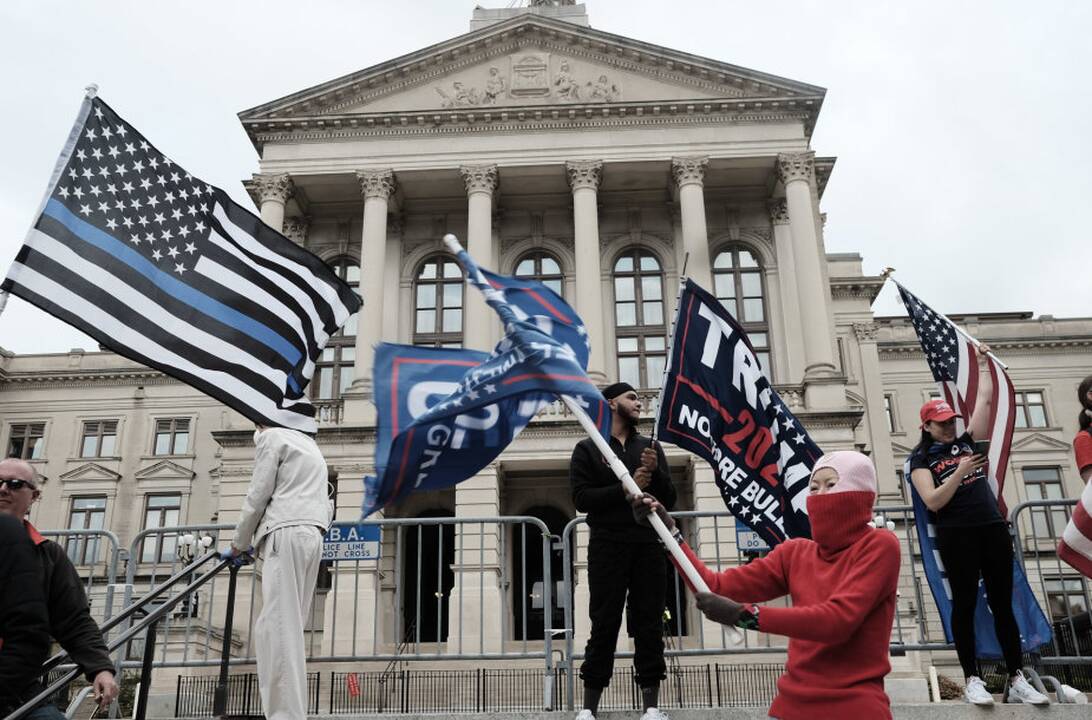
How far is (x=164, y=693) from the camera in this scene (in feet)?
59.1

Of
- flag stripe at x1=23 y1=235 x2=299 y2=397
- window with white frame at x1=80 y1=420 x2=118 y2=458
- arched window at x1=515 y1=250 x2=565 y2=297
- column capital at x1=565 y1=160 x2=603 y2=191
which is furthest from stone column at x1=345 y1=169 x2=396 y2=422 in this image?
window with white frame at x1=80 y1=420 x2=118 y2=458

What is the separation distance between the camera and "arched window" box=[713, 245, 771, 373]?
29.4 m

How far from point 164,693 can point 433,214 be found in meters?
18.2

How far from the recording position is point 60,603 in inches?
158

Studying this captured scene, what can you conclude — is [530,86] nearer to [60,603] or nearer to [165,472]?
[165,472]

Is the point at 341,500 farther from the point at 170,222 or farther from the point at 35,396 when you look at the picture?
the point at 35,396

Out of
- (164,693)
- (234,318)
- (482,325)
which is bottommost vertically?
(164,693)

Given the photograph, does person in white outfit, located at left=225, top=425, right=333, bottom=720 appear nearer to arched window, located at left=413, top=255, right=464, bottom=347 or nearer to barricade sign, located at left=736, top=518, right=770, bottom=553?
barricade sign, located at left=736, top=518, right=770, bottom=553

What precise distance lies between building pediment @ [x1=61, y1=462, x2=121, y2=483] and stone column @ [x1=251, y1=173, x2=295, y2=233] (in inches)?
884

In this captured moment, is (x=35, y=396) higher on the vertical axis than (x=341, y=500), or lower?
higher

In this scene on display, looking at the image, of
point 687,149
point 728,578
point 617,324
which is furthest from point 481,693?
point 687,149

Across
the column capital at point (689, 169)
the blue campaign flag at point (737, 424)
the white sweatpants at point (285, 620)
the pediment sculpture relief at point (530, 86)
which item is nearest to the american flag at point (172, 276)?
the white sweatpants at point (285, 620)

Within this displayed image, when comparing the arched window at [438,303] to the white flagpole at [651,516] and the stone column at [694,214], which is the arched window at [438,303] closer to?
the stone column at [694,214]

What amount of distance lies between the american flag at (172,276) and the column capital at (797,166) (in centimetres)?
2466
